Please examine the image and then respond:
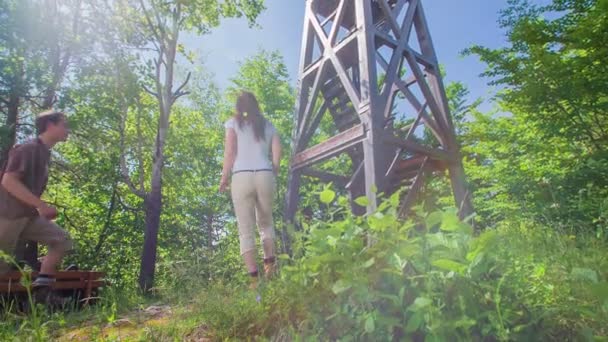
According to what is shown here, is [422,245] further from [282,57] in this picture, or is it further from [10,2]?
[282,57]

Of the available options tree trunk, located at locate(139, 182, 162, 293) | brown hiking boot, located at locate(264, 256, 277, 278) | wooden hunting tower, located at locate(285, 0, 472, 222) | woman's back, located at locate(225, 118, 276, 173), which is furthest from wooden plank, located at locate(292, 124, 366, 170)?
tree trunk, located at locate(139, 182, 162, 293)

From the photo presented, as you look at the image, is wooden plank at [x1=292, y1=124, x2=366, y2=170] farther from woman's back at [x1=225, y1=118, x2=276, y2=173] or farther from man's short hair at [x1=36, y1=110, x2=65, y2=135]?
man's short hair at [x1=36, y1=110, x2=65, y2=135]

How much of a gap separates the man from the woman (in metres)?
1.80

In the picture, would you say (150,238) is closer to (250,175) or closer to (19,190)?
(19,190)

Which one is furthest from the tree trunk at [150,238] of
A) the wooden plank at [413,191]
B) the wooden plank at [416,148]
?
the wooden plank at [416,148]

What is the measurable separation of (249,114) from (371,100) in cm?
212

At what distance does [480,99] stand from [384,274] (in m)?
15.1

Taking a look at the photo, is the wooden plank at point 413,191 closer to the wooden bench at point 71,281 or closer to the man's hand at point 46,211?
the man's hand at point 46,211

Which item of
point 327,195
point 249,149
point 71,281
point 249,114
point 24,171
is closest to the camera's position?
point 327,195

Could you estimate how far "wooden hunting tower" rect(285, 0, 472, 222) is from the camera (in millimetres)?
5285

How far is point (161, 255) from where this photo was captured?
1891cm

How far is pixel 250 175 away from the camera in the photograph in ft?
11.8

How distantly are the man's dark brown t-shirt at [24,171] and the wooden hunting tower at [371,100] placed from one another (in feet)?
12.6

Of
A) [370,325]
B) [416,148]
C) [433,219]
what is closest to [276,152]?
[433,219]
